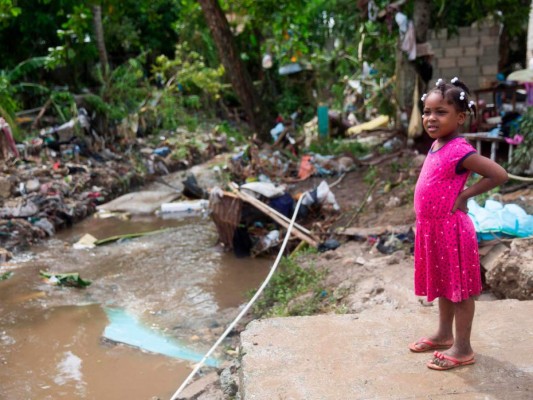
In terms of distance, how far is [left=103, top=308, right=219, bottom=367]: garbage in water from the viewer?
181 inches

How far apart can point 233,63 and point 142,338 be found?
A: 23.5 feet

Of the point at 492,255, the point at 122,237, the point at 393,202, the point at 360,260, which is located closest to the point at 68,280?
the point at 122,237

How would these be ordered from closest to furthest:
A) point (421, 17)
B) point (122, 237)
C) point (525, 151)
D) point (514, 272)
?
1. point (514, 272)
2. point (525, 151)
3. point (122, 237)
4. point (421, 17)

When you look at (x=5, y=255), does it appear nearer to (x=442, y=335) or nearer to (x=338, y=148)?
(x=442, y=335)

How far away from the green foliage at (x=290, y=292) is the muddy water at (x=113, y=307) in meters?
0.36

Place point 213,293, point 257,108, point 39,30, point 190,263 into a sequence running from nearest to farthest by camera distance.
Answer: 1. point 213,293
2. point 190,263
3. point 257,108
4. point 39,30

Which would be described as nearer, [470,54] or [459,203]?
[459,203]

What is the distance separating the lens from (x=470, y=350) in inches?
101

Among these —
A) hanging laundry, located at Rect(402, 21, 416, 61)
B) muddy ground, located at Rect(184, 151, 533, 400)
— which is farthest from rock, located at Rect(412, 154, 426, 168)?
hanging laundry, located at Rect(402, 21, 416, 61)

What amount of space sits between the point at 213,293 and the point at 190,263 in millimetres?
1015

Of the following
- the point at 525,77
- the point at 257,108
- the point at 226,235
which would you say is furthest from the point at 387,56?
the point at 226,235

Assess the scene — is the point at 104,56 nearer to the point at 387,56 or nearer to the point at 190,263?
the point at 387,56

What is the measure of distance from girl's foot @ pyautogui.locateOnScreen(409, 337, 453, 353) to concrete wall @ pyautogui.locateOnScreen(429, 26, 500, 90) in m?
10.3

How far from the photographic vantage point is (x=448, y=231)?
2484 mm
